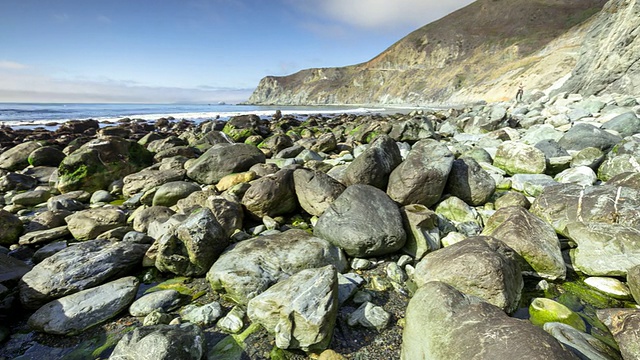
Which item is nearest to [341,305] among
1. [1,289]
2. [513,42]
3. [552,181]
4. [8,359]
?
[8,359]

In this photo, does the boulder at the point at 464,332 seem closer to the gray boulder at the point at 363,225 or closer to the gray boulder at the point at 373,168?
the gray boulder at the point at 363,225

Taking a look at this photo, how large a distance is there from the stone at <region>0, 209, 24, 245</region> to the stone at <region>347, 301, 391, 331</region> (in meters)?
6.76

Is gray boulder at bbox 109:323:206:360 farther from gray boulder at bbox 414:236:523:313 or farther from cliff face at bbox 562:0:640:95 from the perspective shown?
cliff face at bbox 562:0:640:95

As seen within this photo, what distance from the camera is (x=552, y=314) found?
3.37 meters

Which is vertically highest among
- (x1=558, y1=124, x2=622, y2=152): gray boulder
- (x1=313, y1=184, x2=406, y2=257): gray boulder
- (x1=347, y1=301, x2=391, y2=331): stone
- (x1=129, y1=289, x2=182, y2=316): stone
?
(x1=558, y1=124, x2=622, y2=152): gray boulder

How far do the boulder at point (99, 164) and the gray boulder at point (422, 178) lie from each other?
28.9 feet

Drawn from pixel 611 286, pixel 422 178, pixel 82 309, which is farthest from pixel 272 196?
pixel 611 286

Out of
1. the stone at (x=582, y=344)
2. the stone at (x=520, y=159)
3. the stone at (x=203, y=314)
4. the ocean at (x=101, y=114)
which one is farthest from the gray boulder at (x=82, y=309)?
the ocean at (x=101, y=114)

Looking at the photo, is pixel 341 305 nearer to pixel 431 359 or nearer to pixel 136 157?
pixel 431 359

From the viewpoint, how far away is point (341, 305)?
145 inches

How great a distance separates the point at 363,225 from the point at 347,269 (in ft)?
2.49

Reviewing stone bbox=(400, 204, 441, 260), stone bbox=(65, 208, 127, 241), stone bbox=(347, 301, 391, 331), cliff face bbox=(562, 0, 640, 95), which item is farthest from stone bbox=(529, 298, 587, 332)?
cliff face bbox=(562, 0, 640, 95)

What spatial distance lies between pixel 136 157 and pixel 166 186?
12.6 ft

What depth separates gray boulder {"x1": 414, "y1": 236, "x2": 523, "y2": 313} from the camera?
132 inches
